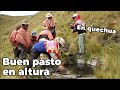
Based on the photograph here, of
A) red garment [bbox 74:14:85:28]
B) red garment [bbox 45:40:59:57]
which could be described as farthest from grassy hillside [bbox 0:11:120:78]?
red garment [bbox 45:40:59:57]

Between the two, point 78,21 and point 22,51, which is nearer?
point 22,51

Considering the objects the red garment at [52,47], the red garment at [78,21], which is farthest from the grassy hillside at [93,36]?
the red garment at [52,47]

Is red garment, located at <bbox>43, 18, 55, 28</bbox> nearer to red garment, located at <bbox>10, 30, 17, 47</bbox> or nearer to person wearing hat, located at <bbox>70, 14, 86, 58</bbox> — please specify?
person wearing hat, located at <bbox>70, 14, 86, 58</bbox>

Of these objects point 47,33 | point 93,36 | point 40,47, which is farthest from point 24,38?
point 93,36

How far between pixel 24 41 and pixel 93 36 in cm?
169

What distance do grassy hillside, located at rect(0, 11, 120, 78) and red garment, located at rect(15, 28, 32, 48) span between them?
17cm

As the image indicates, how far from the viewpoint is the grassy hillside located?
14305 mm

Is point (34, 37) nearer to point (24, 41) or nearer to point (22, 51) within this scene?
point (24, 41)

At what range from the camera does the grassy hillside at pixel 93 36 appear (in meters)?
14.3

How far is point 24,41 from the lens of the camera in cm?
1434
